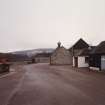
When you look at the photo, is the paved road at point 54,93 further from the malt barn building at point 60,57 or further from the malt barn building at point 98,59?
the malt barn building at point 60,57

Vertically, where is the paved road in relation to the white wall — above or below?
below

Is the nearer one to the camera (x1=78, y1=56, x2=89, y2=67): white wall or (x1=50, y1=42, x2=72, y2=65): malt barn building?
(x1=78, y1=56, x2=89, y2=67): white wall

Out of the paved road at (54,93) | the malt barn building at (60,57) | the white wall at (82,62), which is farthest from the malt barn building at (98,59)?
the malt barn building at (60,57)

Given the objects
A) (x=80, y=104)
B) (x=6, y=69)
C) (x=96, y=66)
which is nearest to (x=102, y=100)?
(x=80, y=104)

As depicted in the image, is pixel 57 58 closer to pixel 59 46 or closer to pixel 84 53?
pixel 59 46

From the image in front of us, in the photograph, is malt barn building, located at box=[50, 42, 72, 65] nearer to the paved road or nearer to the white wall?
the white wall

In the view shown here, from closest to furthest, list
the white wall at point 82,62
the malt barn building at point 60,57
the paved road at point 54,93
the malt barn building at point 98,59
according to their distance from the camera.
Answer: the paved road at point 54,93 < the malt barn building at point 98,59 < the white wall at point 82,62 < the malt barn building at point 60,57

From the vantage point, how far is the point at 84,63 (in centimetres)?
4525

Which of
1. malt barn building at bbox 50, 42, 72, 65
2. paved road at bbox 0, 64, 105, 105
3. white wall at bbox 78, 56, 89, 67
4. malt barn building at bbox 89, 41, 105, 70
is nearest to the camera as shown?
paved road at bbox 0, 64, 105, 105

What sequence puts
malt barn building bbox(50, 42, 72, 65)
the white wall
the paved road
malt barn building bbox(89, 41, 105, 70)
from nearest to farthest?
1. the paved road
2. malt barn building bbox(89, 41, 105, 70)
3. the white wall
4. malt barn building bbox(50, 42, 72, 65)

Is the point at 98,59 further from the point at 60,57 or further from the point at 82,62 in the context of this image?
the point at 60,57

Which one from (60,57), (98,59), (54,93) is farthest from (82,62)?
(54,93)

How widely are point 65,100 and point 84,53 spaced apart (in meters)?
35.4

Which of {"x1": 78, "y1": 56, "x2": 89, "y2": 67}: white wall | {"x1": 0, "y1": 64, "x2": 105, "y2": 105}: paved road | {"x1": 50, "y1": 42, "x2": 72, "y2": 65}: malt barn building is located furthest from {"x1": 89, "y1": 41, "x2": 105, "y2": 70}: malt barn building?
{"x1": 50, "y1": 42, "x2": 72, "y2": 65}: malt barn building
